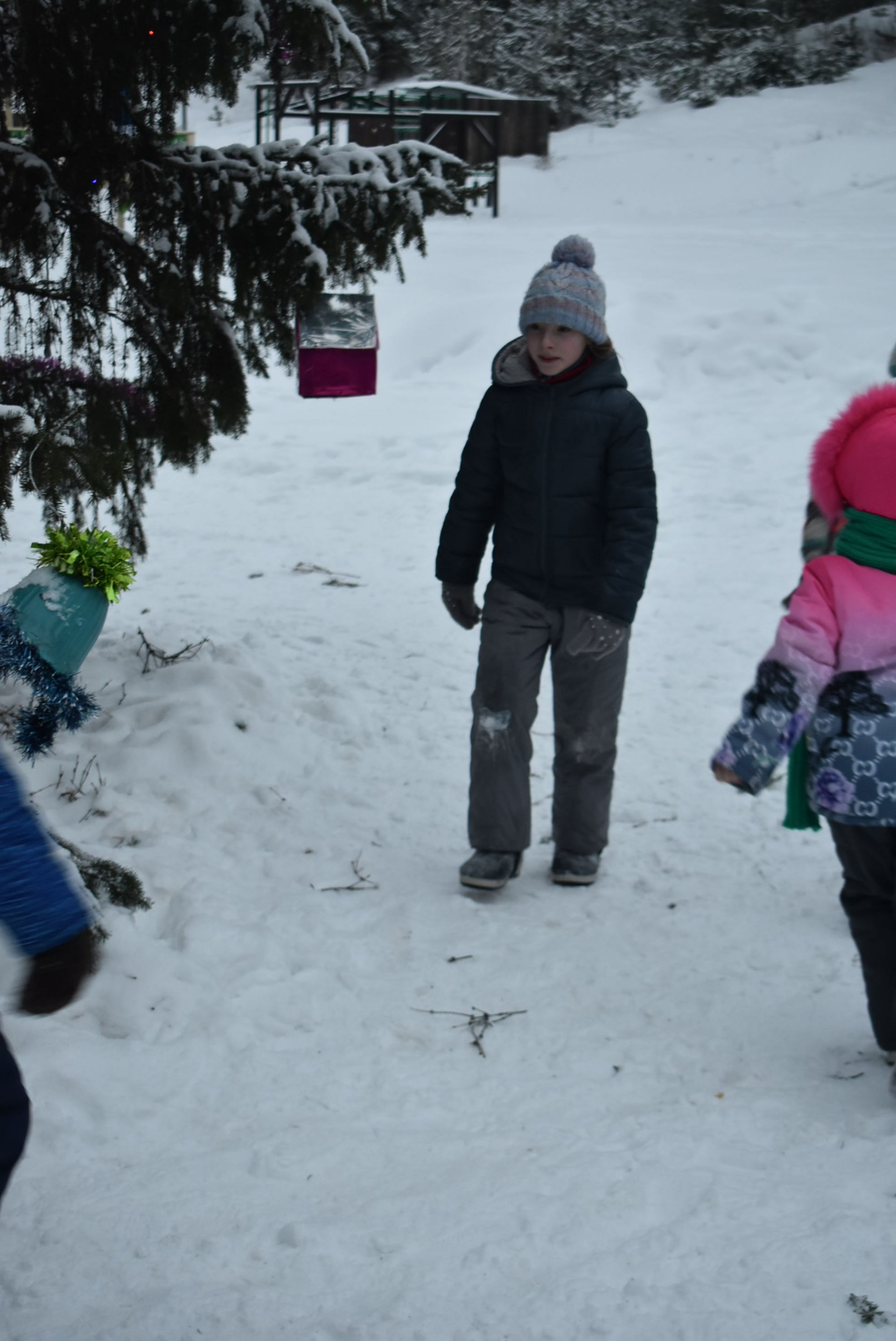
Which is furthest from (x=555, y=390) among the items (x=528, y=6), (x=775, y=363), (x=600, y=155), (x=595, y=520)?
(x=528, y=6)

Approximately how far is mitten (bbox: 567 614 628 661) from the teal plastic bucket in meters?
1.53

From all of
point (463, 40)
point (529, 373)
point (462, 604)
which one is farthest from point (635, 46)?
point (462, 604)

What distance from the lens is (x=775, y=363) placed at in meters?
11.0

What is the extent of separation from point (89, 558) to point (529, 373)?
5.05 feet

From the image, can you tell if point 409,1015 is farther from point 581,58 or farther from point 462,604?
point 581,58

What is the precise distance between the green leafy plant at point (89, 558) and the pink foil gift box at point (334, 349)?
3.67 ft

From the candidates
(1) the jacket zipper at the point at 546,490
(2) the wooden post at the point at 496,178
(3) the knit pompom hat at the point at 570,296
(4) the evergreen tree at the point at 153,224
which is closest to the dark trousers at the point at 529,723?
(1) the jacket zipper at the point at 546,490

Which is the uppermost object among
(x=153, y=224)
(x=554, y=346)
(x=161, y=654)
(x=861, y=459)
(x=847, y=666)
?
(x=153, y=224)

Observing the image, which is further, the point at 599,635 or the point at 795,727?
the point at 599,635

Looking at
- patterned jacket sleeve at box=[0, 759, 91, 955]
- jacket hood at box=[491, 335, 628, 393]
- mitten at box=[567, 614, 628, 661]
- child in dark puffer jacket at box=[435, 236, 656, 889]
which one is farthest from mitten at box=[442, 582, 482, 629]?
patterned jacket sleeve at box=[0, 759, 91, 955]

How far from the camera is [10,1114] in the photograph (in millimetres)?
1893

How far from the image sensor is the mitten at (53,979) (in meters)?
1.86

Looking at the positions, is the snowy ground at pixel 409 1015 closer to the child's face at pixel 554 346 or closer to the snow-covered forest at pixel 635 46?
the child's face at pixel 554 346

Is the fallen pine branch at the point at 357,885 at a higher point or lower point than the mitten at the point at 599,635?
lower
